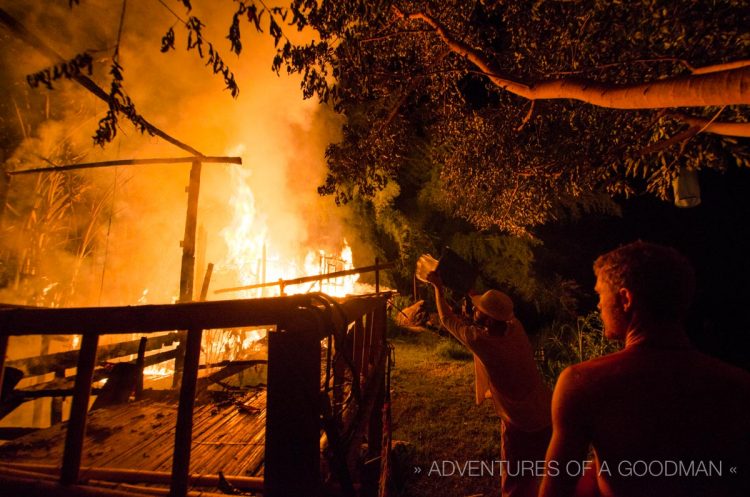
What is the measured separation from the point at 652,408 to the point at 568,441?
1.41ft

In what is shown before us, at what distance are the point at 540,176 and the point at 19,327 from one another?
25.8 feet

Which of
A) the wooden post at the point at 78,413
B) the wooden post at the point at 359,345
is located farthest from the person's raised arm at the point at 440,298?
the wooden post at the point at 78,413

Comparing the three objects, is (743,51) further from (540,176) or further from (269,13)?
(269,13)

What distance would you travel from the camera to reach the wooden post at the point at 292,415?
1365 mm

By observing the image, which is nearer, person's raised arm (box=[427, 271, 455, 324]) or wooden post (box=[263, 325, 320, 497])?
wooden post (box=[263, 325, 320, 497])

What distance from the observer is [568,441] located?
181 cm

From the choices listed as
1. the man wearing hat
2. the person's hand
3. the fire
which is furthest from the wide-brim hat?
the fire

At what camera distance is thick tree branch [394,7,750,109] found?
2877mm

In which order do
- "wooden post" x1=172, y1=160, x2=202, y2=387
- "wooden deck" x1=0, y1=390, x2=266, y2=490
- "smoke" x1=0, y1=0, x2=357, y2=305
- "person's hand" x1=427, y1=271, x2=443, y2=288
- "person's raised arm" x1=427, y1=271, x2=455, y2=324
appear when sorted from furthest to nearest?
1. "smoke" x1=0, y1=0, x2=357, y2=305
2. "wooden post" x1=172, y1=160, x2=202, y2=387
3. "person's hand" x1=427, y1=271, x2=443, y2=288
4. "person's raised arm" x1=427, y1=271, x2=455, y2=324
5. "wooden deck" x1=0, y1=390, x2=266, y2=490

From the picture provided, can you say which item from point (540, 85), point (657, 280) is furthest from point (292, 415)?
point (540, 85)

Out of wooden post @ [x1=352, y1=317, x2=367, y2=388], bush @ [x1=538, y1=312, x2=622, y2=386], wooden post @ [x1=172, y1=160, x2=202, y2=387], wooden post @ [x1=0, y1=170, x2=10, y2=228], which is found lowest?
bush @ [x1=538, y1=312, x2=622, y2=386]

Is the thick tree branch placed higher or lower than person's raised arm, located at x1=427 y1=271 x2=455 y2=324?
higher

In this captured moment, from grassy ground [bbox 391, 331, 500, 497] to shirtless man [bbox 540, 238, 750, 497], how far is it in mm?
4080

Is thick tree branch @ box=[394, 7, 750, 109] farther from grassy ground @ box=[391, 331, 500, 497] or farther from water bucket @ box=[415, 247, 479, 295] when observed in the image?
grassy ground @ box=[391, 331, 500, 497]
